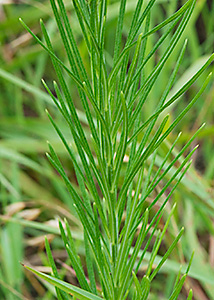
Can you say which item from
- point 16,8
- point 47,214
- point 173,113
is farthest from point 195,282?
point 16,8

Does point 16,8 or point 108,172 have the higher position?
point 16,8

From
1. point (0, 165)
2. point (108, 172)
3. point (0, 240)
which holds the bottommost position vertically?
point (0, 240)

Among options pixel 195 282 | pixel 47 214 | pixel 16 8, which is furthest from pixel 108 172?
pixel 16 8

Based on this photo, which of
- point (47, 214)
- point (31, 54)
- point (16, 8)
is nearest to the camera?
Answer: point (47, 214)

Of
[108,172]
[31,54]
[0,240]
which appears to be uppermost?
[31,54]

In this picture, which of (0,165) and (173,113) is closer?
(0,165)

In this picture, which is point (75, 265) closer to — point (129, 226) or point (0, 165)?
point (129, 226)

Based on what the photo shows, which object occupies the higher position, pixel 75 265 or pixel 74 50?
pixel 74 50

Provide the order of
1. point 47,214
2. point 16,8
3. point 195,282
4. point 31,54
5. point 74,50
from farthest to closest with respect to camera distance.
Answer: point 16,8, point 31,54, point 47,214, point 195,282, point 74,50

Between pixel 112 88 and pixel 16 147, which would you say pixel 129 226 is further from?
pixel 16 147
